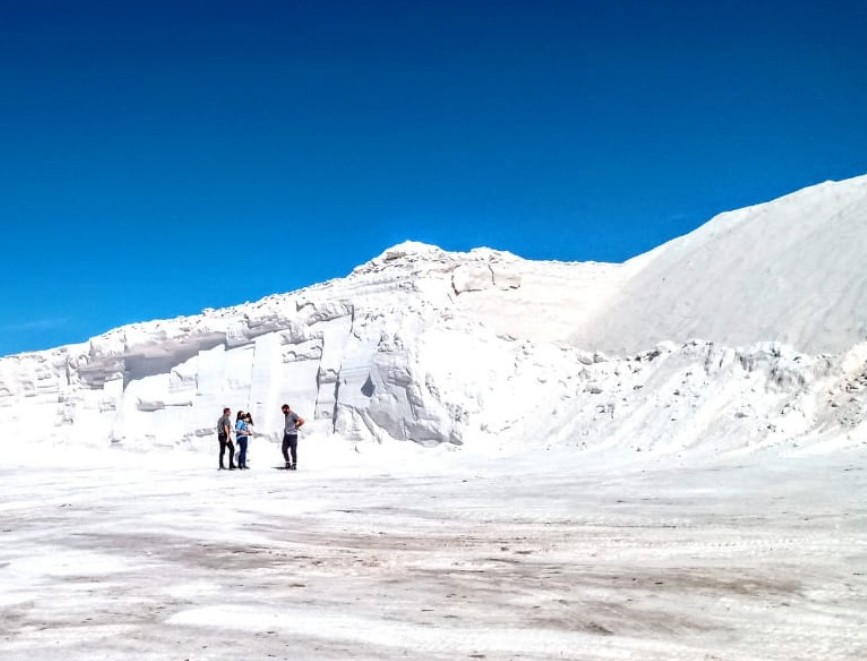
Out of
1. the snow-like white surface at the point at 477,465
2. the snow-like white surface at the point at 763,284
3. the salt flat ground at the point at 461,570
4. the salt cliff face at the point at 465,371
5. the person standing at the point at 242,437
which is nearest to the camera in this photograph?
the salt flat ground at the point at 461,570

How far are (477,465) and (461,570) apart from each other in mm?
8772

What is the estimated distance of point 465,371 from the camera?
19.7 m

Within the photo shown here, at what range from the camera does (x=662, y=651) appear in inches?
156

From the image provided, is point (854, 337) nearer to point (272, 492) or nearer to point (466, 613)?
point (272, 492)

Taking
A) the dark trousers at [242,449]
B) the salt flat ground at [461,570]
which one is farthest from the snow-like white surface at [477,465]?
the dark trousers at [242,449]

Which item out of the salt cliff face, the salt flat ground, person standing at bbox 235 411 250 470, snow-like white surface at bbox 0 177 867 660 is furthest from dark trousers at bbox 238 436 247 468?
the salt flat ground

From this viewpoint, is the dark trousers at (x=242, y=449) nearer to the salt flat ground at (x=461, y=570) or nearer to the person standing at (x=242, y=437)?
the person standing at (x=242, y=437)

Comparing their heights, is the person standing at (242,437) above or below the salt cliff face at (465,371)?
below

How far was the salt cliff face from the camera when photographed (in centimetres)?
1395

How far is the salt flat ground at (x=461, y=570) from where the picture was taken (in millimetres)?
4176

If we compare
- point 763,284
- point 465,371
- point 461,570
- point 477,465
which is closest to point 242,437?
point 477,465

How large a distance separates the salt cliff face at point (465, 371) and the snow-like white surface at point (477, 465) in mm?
80

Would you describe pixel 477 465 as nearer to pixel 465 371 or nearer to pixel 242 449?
pixel 242 449

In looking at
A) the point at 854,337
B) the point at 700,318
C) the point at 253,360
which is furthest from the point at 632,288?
the point at 253,360
